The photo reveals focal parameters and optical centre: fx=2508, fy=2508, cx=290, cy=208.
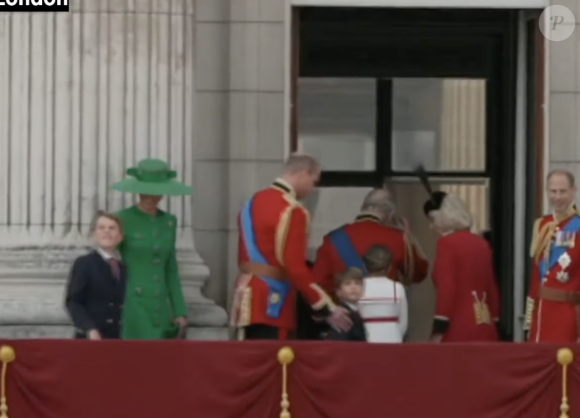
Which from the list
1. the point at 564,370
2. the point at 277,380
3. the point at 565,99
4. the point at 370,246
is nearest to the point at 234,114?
the point at 370,246

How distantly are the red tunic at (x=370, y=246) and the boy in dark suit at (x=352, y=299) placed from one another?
41.7 inches

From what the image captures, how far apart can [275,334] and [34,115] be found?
231cm

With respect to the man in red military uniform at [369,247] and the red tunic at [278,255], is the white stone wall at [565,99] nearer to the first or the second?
the man in red military uniform at [369,247]

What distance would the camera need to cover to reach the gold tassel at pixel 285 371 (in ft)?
49.8

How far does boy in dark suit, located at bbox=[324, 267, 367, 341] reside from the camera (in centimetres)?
1596

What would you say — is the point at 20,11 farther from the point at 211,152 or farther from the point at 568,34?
the point at 568,34

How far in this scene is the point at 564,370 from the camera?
15.3m

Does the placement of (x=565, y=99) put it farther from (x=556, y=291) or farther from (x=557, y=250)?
(x=556, y=291)

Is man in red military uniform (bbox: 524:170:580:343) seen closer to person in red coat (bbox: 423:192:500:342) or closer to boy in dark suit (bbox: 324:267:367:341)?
person in red coat (bbox: 423:192:500:342)

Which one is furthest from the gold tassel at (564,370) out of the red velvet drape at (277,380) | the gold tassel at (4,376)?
the gold tassel at (4,376)

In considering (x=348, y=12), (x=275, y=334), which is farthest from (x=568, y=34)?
(x=275, y=334)

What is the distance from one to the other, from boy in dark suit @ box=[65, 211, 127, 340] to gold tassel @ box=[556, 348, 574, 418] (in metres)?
2.80

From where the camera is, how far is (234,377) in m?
15.3

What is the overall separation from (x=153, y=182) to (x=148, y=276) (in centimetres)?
62
